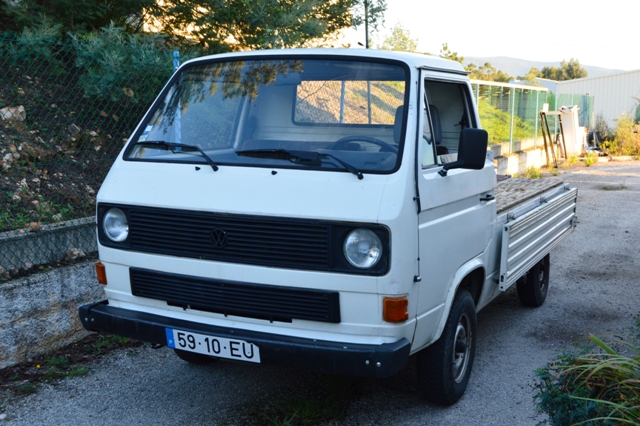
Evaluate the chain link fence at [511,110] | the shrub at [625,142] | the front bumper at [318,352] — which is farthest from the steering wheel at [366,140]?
the shrub at [625,142]

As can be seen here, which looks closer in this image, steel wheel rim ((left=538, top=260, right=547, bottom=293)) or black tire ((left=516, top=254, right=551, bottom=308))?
black tire ((left=516, top=254, right=551, bottom=308))

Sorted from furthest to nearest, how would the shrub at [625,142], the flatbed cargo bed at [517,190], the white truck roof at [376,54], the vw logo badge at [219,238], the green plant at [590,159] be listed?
the shrub at [625,142]
the green plant at [590,159]
the flatbed cargo bed at [517,190]
the white truck roof at [376,54]
the vw logo badge at [219,238]

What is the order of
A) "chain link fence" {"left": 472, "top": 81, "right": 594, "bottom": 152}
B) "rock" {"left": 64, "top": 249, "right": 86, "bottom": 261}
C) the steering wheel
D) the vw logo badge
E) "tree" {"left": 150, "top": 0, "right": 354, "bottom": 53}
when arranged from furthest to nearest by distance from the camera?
"chain link fence" {"left": 472, "top": 81, "right": 594, "bottom": 152}
"tree" {"left": 150, "top": 0, "right": 354, "bottom": 53}
"rock" {"left": 64, "top": 249, "right": 86, "bottom": 261}
the steering wheel
the vw logo badge

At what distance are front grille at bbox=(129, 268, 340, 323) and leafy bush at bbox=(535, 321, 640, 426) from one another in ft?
3.73

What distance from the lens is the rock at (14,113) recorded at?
6023 millimetres

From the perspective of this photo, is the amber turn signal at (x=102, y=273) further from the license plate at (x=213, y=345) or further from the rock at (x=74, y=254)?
the rock at (x=74, y=254)

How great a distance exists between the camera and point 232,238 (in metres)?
3.56

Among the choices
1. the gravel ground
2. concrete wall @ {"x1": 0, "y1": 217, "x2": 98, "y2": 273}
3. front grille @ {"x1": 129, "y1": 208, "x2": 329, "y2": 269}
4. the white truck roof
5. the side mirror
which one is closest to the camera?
front grille @ {"x1": 129, "y1": 208, "x2": 329, "y2": 269}

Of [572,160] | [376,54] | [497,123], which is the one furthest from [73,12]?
[572,160]

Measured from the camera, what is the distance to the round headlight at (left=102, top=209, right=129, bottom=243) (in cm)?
391

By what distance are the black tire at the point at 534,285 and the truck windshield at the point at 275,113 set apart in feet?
9.58

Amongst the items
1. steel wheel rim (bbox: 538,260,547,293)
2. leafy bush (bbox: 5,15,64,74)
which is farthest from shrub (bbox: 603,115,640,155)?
leafy bush (bbox: 5,15,64,74)

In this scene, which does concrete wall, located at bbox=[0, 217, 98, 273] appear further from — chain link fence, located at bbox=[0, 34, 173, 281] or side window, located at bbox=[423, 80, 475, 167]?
side window, located at bbox=[423, 80, 475, 167]

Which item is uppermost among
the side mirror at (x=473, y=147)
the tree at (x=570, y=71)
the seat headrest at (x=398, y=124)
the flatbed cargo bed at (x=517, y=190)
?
the seat headrest at (x=398, y=124)
